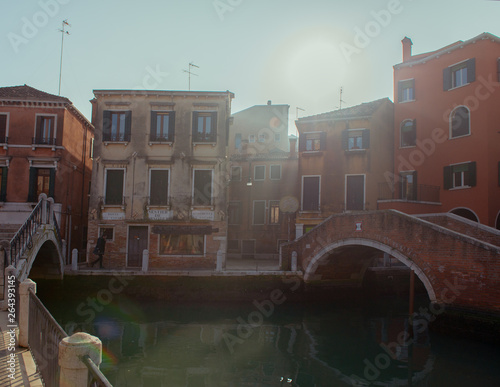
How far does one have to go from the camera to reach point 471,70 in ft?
56.7

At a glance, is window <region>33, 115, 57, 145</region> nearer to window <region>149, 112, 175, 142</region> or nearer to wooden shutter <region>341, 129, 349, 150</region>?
window <region>149, 112, 175, 142</region>

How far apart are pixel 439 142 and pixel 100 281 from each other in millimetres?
14384

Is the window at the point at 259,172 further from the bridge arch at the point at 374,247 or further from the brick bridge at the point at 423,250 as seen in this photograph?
the bridge arch at the point at 374,247

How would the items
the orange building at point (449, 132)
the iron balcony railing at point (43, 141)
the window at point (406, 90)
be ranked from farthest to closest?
the window at point (406, 90) < the iron balcony railing at point (43, 141) < the orange building at point (449, 132)

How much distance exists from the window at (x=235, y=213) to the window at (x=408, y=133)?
9.52m

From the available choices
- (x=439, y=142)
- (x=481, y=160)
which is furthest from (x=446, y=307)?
(x=439, y=142)

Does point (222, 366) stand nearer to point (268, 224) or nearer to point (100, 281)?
point (100, 281)

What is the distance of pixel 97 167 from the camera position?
19.2 meters

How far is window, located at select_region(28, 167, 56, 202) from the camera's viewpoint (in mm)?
18531

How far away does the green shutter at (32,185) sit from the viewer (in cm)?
1845

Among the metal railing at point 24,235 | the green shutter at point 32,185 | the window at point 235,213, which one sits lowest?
the metal railing at point 24,235

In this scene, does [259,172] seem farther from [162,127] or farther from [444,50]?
[444,50]

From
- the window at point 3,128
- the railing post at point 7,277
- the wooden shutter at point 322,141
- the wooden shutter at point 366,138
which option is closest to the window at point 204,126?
the wooden shutter at point 322,141

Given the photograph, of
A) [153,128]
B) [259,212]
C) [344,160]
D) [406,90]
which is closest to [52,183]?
[153,128]
